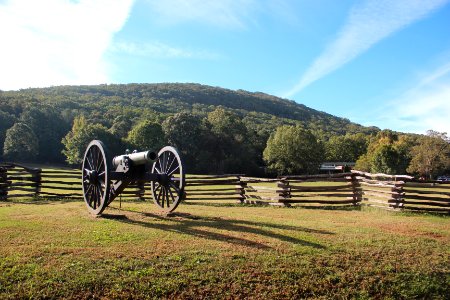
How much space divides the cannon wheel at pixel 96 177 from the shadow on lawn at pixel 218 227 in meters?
0.53

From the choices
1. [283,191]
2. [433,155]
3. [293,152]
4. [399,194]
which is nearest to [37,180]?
[283,191]

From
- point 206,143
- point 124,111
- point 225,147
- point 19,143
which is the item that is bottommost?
point 19,143

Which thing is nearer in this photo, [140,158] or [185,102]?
[140,158]

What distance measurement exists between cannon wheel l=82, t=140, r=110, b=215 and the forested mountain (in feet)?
184

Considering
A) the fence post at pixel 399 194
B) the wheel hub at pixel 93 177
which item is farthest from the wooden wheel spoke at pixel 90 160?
the fence post at pixel 399 194

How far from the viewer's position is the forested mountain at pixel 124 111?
74375 mm

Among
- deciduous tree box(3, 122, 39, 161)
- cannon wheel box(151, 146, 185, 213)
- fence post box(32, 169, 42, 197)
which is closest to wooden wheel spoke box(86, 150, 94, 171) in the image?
cannon wheel box(151, 146, 185, 213)

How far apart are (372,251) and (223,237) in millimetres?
3306

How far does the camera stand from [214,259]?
Answer: 7523 mm

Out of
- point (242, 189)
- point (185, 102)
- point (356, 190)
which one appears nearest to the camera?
point (356, 190)

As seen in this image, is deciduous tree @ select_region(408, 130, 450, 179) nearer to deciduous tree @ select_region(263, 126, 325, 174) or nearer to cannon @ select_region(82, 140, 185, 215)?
deciduous tree @ select_region(263, 126, 325, 174)

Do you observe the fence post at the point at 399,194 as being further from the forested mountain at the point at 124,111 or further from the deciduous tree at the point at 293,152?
the forested mountain at the point at 124,111

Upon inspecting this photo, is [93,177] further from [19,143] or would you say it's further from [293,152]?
[19,143]

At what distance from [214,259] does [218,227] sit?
2743 mm
